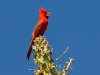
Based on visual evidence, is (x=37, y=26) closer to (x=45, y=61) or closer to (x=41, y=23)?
(x=41, y=23)

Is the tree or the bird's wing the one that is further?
the bird's wing

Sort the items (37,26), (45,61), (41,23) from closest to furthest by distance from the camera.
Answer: (45,61) < (37,26) < (41,23)

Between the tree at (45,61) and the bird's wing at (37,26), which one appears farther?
the bird's wing at (37,26)

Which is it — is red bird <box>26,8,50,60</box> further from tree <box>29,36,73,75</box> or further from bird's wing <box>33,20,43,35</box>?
tree <box>29,36,73,75</box>

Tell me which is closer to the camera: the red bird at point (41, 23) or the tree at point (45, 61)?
the tree at point (45, 61)

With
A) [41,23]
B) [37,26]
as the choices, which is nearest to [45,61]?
[37,26]

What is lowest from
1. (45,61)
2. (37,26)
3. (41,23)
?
(45,61)

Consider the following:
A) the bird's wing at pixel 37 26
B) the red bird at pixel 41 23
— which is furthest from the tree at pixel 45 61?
the bird's wing at pixel 37 26

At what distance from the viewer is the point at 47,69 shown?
612cm

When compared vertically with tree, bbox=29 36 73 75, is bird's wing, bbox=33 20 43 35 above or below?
above

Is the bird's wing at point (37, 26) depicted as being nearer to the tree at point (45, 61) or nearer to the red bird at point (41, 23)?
the red bird at point (41, 23)

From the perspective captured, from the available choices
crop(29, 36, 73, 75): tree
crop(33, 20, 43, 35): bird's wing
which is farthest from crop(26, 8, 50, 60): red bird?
crop(29, 36, 73, 75): tree

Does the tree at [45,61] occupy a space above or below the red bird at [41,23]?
below

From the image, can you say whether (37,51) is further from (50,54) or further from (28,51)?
(28,51)
